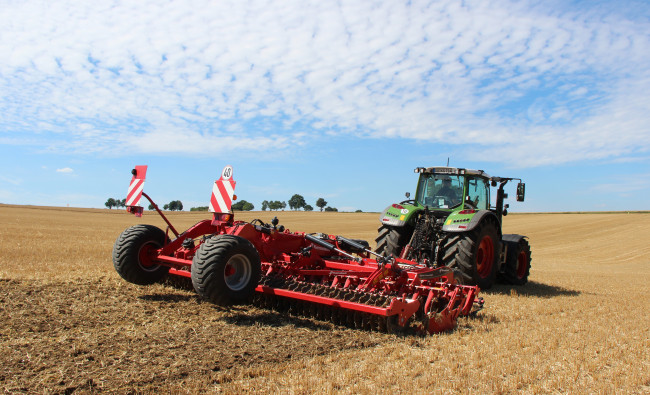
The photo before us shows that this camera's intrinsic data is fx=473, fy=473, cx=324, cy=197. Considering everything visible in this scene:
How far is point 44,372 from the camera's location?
3.38m

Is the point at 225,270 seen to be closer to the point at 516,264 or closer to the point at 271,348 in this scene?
the point at 271,348

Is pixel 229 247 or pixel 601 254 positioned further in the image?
pixel 601 254

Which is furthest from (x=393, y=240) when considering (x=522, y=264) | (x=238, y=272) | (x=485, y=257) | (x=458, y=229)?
(x=238, y=272)

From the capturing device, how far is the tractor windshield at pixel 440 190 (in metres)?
9.22

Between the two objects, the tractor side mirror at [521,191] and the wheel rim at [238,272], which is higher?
the tractor side mirror at [521,191]

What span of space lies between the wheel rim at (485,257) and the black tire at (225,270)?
4909 mm

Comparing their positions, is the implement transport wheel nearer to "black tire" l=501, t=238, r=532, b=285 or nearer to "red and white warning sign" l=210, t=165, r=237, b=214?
"black tire" l=501, t=238, r=532, b=285

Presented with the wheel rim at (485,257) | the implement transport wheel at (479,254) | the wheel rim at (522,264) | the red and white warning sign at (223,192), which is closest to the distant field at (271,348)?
the implement transport wheel at (479,254)

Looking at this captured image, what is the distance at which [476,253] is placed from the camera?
809 centimetres

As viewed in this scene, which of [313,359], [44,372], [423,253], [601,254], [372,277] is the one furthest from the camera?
[601,254]

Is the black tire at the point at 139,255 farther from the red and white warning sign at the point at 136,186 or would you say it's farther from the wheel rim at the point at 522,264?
the wheel rim at the point at 522,264

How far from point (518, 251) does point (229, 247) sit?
692 centimetres

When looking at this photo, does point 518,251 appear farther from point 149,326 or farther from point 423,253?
point 149,326

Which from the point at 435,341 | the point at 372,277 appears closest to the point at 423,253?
the point at 372,277
